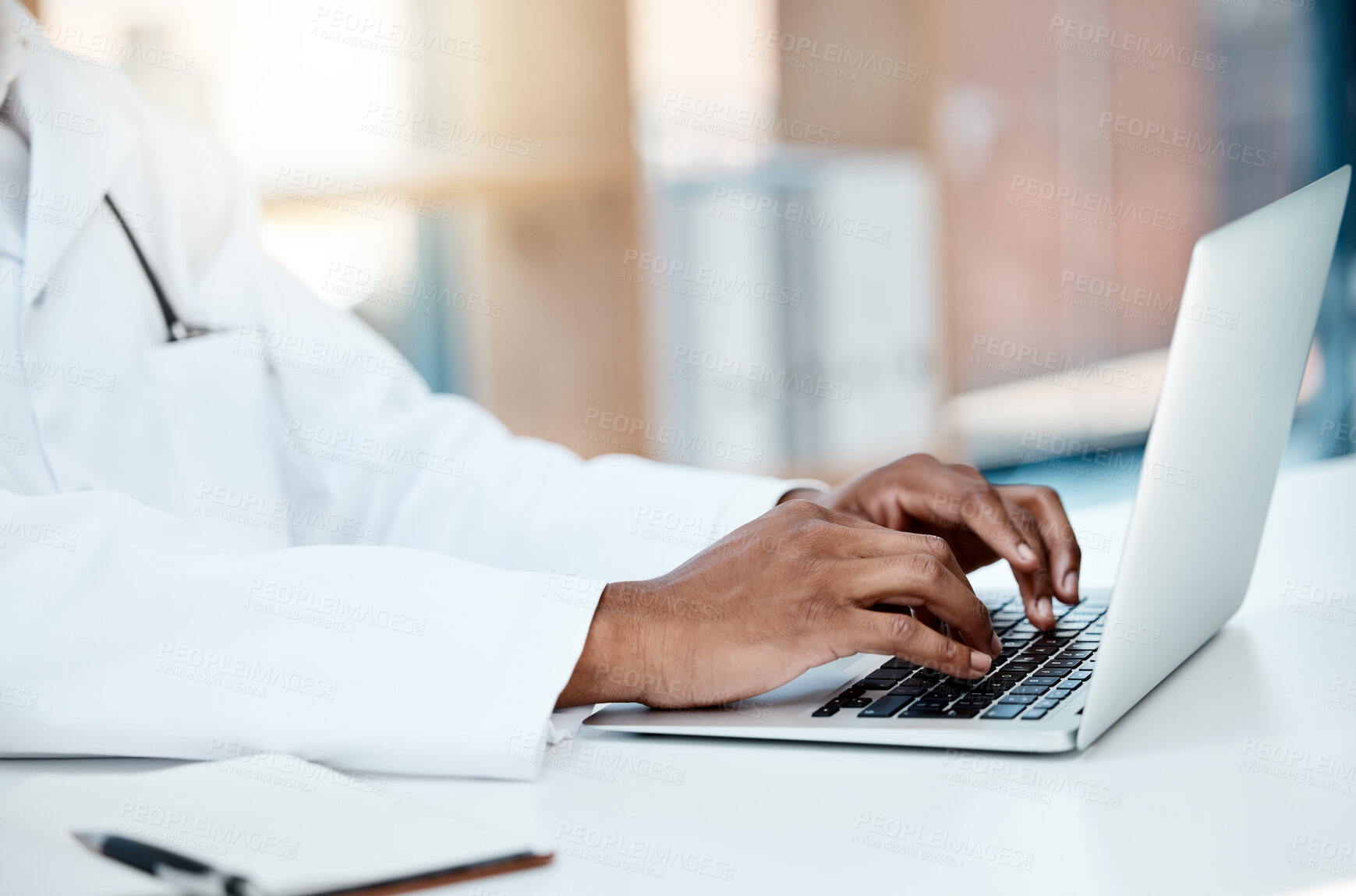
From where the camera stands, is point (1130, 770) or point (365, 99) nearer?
point (1130, 770)

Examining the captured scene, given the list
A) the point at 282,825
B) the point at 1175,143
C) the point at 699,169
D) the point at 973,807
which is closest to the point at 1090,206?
the point at 1175,143

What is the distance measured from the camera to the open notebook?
44 cm

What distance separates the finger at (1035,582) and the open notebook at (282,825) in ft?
1.38

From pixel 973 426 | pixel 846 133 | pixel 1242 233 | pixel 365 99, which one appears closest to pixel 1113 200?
pixel 973 426

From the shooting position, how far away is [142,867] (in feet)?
1.41

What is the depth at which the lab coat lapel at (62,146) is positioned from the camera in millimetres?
986

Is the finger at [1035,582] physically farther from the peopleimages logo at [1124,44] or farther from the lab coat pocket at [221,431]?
the peopleimages logo at [1124,44]

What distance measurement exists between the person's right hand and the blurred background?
0.82 metres

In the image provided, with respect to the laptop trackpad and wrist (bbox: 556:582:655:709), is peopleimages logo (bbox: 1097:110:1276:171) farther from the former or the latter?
wrist (bbox: 556:582:655:709)

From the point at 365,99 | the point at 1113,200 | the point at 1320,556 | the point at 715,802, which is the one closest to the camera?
the point at 715,802

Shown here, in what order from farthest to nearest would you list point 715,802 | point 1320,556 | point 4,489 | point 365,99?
1. point 365,99
2. point 1320,556
3. point 4,489
4. point 715,802

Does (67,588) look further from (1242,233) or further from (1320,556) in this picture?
(1320,556)

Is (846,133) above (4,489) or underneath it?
above

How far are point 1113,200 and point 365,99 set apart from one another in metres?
3.18
